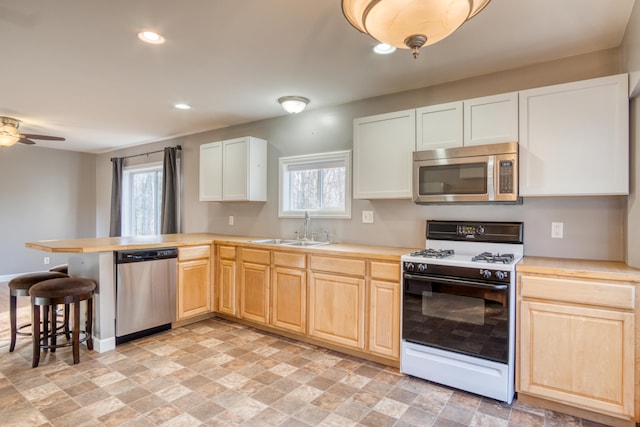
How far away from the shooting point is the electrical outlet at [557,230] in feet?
8.34

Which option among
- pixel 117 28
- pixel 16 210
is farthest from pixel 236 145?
pixel 16 210

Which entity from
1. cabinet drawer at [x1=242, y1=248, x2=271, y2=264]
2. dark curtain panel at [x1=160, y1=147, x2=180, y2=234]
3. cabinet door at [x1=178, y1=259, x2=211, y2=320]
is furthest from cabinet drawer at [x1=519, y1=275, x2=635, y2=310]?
dark curtain panel at [x1=160, y1=147, x2=180, y2=234]

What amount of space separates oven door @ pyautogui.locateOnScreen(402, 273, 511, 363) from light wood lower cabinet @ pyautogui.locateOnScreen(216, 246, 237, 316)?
196cm

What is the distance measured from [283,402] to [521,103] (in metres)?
2.60

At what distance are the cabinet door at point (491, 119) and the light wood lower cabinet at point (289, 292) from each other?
1756 millimetres

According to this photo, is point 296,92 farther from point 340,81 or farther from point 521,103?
point 521,103

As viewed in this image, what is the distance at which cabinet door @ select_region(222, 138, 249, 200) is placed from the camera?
13.4 feet

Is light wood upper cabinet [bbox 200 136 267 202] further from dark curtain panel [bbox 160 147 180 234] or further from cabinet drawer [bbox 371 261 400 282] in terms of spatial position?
cabinet drawer [bbox 371 261 400 282]

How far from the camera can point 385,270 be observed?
8.91ft

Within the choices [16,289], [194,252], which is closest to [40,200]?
[16,289]

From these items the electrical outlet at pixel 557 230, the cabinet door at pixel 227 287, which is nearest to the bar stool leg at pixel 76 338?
the cabinet door at pixel 227 287

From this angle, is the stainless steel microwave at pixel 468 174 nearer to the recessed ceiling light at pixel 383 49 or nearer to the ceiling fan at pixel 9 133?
the recessed ceiling light at pixel 383 49

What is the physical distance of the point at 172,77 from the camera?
9.86 feet

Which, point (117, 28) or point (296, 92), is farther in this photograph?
point (296, 92)
